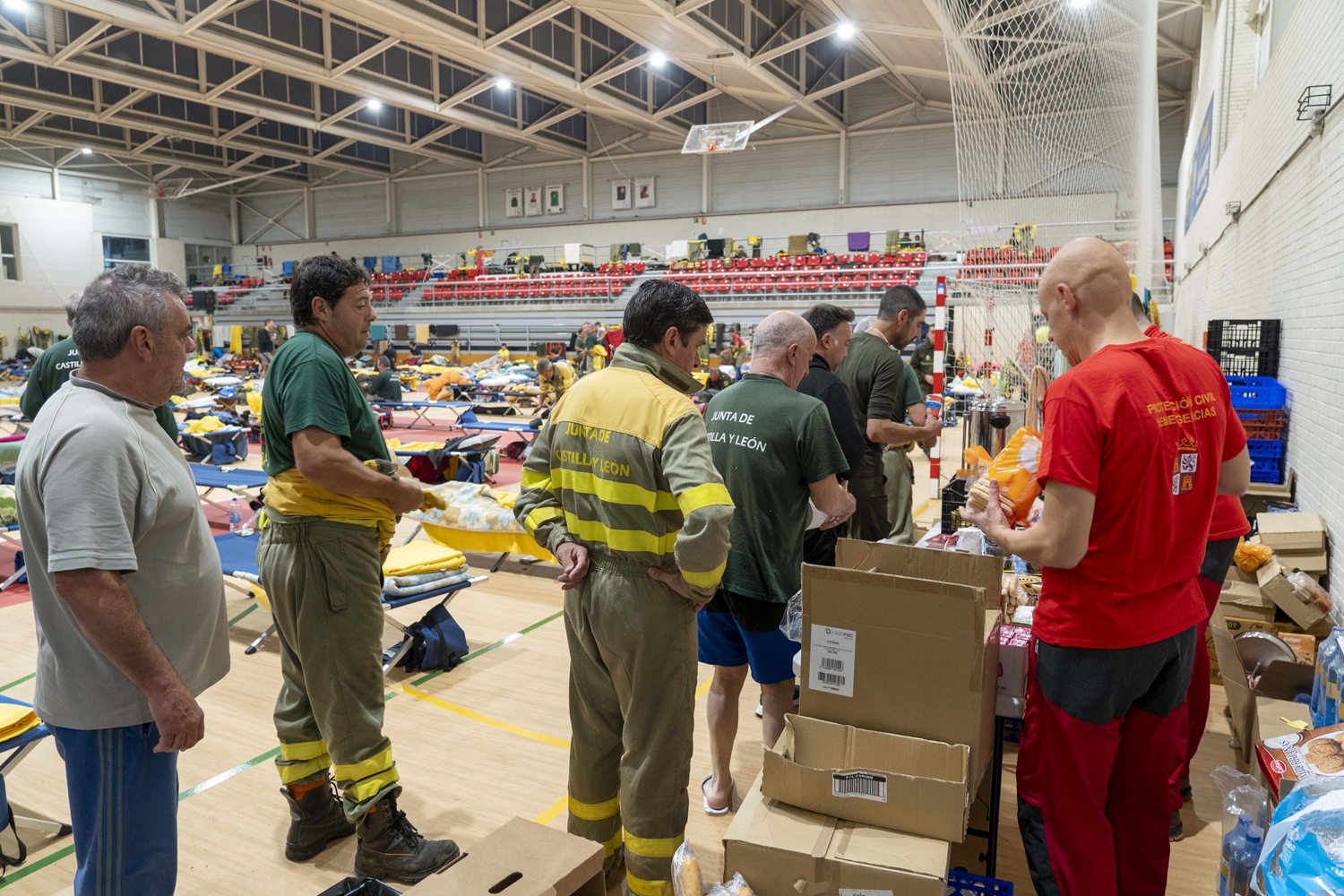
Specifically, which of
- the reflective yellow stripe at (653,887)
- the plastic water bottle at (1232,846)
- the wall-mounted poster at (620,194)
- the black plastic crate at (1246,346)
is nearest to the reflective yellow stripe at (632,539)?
the reflective yellow stripe at (653,887)

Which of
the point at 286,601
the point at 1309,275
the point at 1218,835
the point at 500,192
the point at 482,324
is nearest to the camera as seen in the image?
the point at 286,601

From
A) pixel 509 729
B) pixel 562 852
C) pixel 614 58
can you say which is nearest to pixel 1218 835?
pixel 562 852

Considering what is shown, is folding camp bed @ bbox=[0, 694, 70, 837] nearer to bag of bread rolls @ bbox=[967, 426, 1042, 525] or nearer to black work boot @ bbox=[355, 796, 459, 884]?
black work boot @ bbox=[355, 796, 459, 884]

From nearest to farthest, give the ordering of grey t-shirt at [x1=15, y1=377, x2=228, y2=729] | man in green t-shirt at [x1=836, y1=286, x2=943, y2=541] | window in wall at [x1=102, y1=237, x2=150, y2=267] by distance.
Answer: grey t-shirt at [x1=15, y1=377, x2=228, y2=729] → man in green t-shirt at [x1=836, y1=286, x2=943, y2=541] → window in wall at [x1=102, y1=237, x2=150, y2=267]

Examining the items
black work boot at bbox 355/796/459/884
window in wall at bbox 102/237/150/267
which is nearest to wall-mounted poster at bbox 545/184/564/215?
window in wall at bbox 102/237/150/267

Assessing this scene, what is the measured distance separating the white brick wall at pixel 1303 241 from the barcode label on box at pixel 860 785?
9.45 feet

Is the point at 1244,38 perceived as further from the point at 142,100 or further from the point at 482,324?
the point at 142,100

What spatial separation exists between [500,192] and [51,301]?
14.3 meters

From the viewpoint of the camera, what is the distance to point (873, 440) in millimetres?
4449

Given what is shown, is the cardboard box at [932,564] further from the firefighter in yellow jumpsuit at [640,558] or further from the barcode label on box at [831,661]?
the firefighter in yellow jumpsuit at [640,558]

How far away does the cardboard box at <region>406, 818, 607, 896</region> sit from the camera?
1742 millimetres

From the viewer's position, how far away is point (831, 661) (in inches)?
74.9

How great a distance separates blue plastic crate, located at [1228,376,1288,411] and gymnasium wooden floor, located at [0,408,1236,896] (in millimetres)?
2019

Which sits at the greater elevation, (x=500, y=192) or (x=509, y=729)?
(x=500, y=192)
